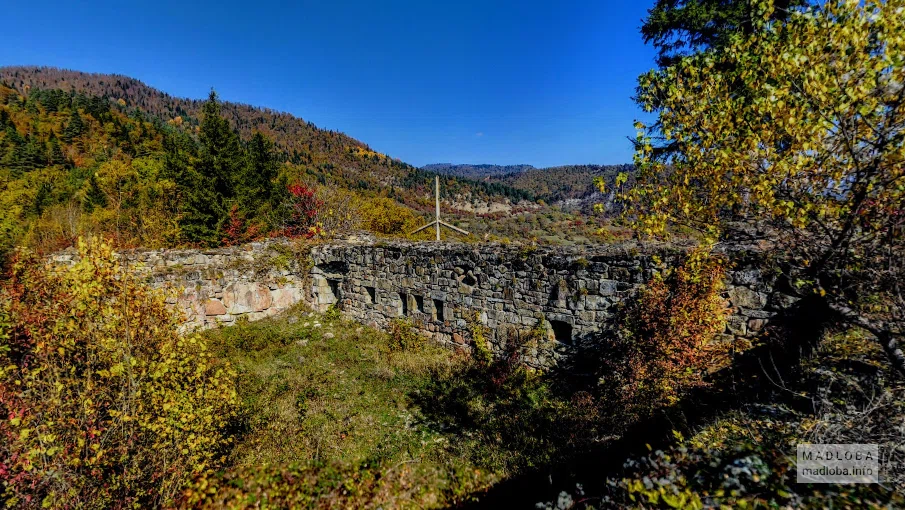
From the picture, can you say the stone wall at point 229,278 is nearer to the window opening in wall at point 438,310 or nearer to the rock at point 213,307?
the rock at point 213,307

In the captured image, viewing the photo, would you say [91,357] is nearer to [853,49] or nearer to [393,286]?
[393,286]

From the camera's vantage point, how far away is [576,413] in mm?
6844

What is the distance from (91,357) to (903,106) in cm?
866

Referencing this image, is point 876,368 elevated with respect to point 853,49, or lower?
lower

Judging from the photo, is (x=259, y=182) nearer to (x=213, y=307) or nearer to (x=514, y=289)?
(x=213, y=307)

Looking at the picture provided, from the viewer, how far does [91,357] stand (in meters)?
4.40

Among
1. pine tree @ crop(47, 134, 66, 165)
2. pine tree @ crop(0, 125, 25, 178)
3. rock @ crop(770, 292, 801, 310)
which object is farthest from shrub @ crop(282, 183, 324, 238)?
pine tree @ crop(47, 134, 66, 165)

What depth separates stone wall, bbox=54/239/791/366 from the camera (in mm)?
7227

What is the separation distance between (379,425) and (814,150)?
24.2 ft

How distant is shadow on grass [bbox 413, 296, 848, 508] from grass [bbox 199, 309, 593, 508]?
4 cm

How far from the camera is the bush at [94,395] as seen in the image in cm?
390

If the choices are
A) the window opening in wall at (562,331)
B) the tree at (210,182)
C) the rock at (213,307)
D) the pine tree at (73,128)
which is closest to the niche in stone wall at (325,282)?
the rock at (213,307)

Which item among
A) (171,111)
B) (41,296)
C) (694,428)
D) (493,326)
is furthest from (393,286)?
(171,111)

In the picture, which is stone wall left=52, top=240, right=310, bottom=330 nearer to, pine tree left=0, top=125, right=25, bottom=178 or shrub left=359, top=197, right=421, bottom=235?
shrub left=359, top=197, right=421, bottom=235
